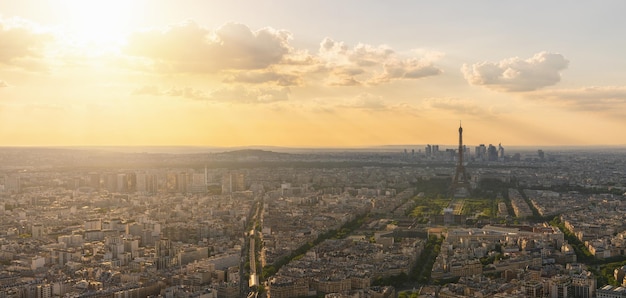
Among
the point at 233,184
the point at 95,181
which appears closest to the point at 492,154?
the point at 233,184

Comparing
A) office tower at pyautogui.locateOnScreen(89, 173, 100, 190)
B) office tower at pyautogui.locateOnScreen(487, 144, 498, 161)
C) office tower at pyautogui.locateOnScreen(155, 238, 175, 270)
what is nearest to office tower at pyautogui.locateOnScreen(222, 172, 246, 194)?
office tower at pyautogui.locateOnScreen(89, 173, 100, 190)

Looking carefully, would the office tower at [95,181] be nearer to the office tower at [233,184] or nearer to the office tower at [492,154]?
the office tower at [233,184]

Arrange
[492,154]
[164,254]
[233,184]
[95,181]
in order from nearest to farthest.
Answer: [164,254] → [233,184] → [95,181] → [492,154]

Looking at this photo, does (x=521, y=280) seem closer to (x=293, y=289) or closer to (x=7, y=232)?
(x=293, y=289)

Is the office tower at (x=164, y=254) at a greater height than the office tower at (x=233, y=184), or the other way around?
the office tower at (x=233, y=184)

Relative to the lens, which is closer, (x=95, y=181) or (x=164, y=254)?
(x=164, y=254)

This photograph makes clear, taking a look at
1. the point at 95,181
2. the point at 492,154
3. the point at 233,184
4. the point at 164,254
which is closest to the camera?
the point at 164,254

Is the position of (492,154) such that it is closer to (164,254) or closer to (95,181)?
(95,181)

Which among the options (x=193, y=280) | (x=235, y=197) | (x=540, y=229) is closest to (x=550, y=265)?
(x=540, y=229)

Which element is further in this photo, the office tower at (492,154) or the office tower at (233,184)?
the office tower at (492,154)

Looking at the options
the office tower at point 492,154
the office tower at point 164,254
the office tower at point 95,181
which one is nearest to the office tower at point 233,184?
the office tower at point 95,181

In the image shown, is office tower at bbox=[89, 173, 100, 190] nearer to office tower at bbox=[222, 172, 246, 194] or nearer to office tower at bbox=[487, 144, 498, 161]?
office tower at bbox=[222, 172, 246, 194]
